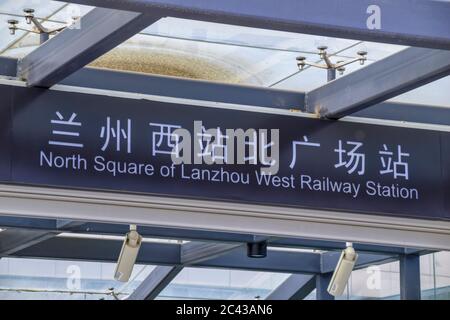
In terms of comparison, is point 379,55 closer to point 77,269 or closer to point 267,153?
point 267,153

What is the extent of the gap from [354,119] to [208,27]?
103 centimetres

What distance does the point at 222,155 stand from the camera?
544 cm

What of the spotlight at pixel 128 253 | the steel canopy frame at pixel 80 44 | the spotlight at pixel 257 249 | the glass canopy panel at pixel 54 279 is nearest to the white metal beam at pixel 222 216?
the steel canopy frame at pixel 80 44

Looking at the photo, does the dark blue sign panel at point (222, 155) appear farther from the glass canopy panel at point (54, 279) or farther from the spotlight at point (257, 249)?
the glass canopy panel at point (54, 279)

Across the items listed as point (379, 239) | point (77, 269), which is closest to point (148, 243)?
point (77, 269)

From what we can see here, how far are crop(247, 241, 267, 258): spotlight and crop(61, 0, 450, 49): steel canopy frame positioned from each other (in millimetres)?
4494

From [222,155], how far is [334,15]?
1.47 m

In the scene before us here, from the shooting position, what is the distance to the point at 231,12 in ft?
13.1

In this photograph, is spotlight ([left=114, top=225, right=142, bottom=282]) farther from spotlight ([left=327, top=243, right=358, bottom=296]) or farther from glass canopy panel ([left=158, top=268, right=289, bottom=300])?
glass canopy panel ([left=158, top=268, right=289, bottom=300])

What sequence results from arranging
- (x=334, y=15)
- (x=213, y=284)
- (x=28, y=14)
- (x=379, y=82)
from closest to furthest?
(x=334, y=15) → (x=28, y=14) → (x=379, y=82) → (x=213, y=284)

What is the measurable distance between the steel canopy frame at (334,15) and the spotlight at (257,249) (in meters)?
4.49

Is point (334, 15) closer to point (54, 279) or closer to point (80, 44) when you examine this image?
point (80, 44)

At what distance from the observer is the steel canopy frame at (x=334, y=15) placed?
394cm

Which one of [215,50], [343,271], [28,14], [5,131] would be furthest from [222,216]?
[343,271]
